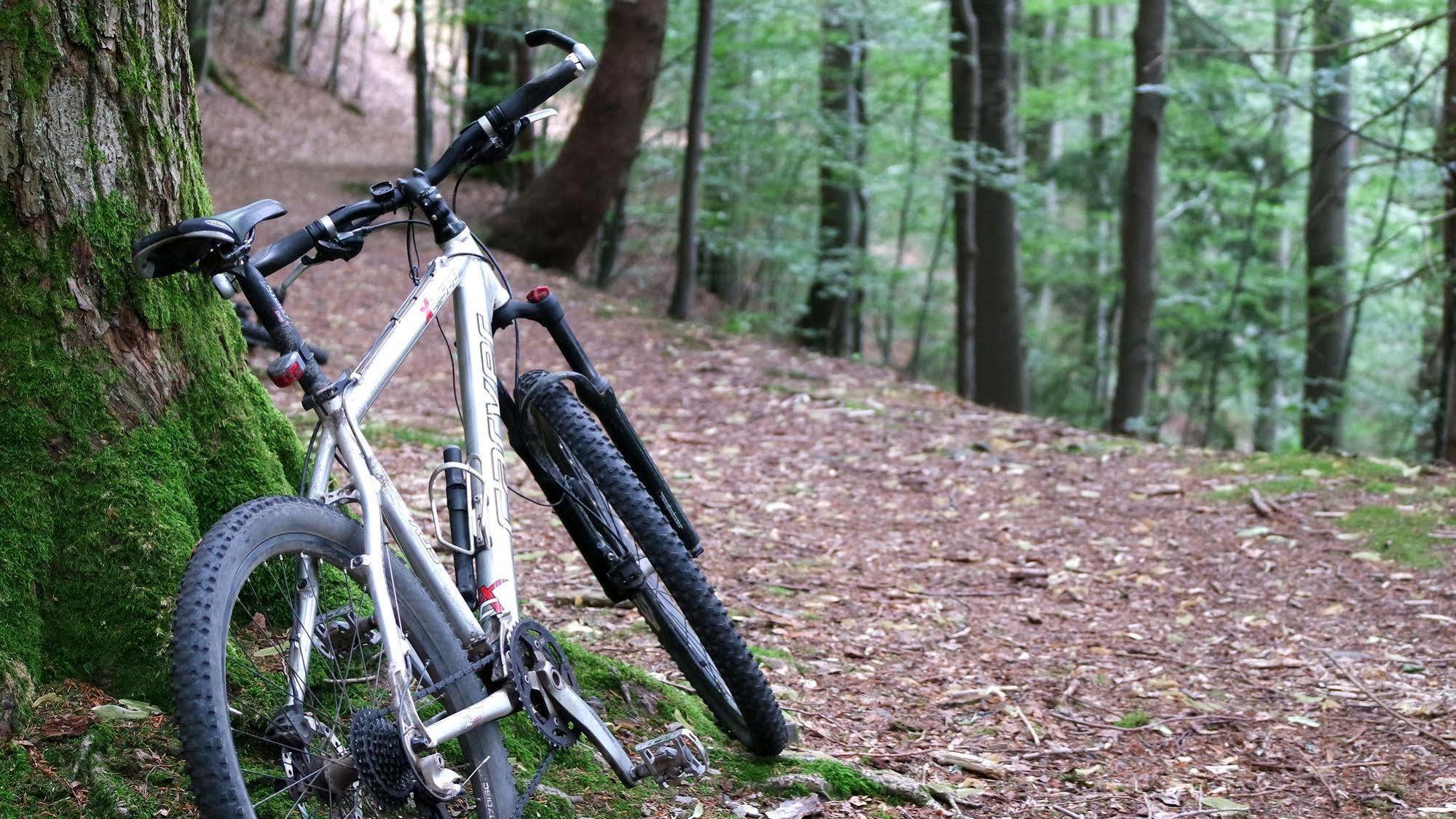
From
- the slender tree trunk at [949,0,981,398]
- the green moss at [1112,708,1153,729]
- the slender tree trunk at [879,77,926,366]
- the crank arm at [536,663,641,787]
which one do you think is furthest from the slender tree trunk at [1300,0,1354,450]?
the crank arm at [536,663,641,787]

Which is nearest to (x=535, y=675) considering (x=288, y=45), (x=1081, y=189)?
(x=1081, y=189)

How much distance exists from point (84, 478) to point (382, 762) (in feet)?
3.06

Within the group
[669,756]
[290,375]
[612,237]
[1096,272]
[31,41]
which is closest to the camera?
[290,375]

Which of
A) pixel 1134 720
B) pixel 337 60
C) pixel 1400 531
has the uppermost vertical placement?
pixel 337 60

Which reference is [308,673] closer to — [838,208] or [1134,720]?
[1134,720]

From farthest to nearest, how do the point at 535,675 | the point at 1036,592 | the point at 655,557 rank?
the point at 1036,592 < the point at 655,557 < the point at 535,675

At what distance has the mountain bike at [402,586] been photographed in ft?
7.14

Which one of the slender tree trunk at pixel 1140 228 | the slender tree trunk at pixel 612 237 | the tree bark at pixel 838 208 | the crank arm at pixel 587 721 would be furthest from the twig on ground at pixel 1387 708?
the slender tree trunk at pixel 612 237

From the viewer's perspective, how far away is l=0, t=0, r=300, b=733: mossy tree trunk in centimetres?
244

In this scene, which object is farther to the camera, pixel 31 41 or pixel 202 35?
pixel 202 35

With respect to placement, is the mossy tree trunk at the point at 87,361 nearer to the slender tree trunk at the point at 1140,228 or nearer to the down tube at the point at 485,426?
the down tube at the point at 485,426

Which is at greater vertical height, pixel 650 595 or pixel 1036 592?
pixel 650 595

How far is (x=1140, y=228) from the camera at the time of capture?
11.0 metres

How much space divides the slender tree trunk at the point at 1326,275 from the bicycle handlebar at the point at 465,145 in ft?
33.7
